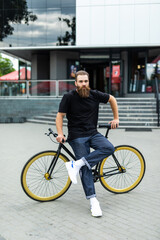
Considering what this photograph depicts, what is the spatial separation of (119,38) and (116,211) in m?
17.9

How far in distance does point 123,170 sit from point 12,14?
Result: 20.0m

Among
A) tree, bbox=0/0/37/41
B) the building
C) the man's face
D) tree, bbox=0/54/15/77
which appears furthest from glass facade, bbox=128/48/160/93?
tree, bbox=0/54/15/77

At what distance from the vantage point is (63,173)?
435 cm

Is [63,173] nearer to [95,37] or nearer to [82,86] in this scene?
[82,86]

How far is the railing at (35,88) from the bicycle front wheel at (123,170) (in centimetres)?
1385

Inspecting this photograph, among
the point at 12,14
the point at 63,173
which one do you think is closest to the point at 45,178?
Result: the point at 63,173

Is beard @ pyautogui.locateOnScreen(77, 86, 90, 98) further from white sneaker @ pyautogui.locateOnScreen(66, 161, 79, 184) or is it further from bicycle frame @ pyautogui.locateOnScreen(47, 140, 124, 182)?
white sneaker @ pyautogui.locateOnScreen(66, 161, 79, 184)

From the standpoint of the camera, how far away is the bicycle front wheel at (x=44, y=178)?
412 centimetres

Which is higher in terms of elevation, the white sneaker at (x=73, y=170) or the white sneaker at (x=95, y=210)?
the white sneaker at (x=73, y=170)

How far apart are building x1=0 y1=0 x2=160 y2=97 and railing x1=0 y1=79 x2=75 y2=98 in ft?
11.7

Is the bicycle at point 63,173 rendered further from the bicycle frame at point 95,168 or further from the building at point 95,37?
the building at point 95,37

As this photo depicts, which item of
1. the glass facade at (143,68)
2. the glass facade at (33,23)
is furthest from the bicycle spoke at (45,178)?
the glass facade at (33,23)

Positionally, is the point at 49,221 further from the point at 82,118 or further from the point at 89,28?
the point at 89,28

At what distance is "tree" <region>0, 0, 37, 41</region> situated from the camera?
21938 millimetres
